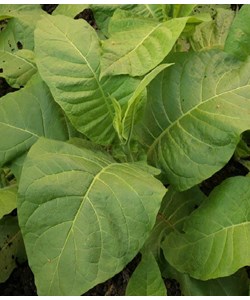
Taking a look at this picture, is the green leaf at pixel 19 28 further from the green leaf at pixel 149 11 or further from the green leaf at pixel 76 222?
the green leaf at pixel 76 222

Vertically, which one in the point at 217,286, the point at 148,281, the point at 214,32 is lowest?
the point at 217,286

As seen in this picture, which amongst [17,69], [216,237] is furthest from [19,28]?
[216,237]

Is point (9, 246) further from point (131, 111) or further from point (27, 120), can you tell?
point (131, 111)

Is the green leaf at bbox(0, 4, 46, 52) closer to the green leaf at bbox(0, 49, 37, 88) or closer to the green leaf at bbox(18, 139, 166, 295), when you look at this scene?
the green leaf at bbox(0, 49, 37, 88)

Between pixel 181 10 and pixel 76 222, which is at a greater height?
pixel 181 10

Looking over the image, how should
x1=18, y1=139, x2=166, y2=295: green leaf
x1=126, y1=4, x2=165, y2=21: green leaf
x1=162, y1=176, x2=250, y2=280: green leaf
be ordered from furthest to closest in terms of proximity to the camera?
x1=126, y1=4, x2=165, y2=21: green leaf < x1=162, y1=176, x2=250, y2=280: green leaf < x1=18, y1=139, x2=166, y2=295: green leaf

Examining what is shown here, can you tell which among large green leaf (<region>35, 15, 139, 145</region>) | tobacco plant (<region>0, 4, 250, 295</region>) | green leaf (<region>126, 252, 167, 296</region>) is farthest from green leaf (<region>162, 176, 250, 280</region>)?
large green leaf (<region>35, 15, 139, 145</region>)

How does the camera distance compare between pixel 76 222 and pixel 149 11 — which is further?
pixel 149 11

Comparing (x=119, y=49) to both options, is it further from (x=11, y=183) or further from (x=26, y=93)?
(x=11, y=183)
